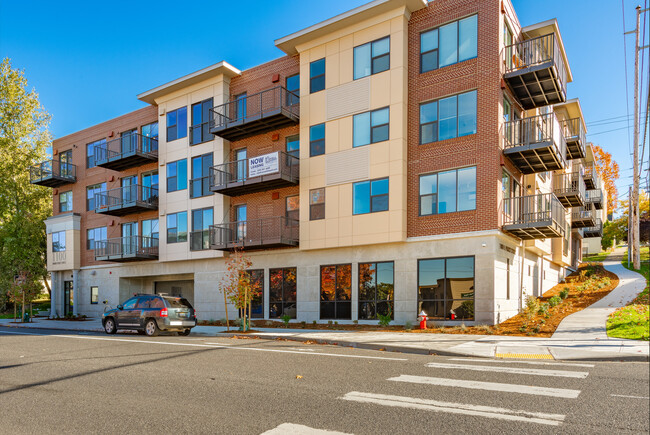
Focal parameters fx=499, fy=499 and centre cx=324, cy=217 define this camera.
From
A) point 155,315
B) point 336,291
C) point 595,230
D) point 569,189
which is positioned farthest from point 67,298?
point 595,230

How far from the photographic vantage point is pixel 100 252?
31.9 metres

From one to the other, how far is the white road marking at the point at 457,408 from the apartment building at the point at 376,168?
40.3ft

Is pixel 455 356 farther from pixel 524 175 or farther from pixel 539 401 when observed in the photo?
pixel 524 175

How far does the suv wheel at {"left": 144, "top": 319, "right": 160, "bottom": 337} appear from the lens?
1870 centimetres

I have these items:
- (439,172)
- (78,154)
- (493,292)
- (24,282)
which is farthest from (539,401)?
(78,154)

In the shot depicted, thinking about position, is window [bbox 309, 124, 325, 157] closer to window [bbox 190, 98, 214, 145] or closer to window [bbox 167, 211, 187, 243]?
window [bbox 190, 98, 214, 145]

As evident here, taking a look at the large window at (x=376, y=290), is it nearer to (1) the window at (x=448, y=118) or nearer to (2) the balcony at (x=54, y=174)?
(1) the window at (x=448, y=118)

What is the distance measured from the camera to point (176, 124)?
95.8ft

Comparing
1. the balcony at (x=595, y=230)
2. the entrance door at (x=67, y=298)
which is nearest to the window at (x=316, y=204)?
the entrance door at (x=67, y=298)

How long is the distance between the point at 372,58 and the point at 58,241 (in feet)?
87.8

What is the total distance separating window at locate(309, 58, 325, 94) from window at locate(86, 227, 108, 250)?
1851 centimetres

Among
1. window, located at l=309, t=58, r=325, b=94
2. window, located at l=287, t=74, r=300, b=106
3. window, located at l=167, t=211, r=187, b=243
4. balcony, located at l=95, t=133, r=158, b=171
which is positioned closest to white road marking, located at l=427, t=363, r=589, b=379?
window, located at l=309, t=58, r=325, b=94

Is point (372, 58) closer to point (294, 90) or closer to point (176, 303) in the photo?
point (294, 90)

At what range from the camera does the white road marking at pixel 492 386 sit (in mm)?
7090
